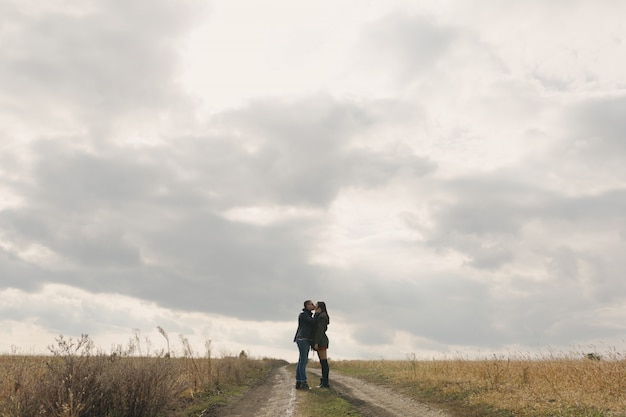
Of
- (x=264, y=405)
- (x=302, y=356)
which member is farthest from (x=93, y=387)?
(x=302, y=356)

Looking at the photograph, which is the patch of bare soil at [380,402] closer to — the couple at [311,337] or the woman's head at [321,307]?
the couple at [311,337]

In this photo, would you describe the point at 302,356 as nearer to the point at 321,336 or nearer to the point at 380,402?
the point at 321,336

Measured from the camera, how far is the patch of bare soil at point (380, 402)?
13688 millimetres

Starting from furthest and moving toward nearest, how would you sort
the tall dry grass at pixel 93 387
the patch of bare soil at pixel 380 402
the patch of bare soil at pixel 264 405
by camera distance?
1. the patch of bare soil at pixel 380 402
2. the patch of bare soil at pixel 264 405
3. the tall dry grass at pixel 93 387

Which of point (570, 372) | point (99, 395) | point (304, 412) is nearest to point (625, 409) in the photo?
point (570, 372)

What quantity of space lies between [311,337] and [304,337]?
1.06ft

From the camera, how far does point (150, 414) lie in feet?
39.1

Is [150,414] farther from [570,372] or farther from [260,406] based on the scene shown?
[570,372]

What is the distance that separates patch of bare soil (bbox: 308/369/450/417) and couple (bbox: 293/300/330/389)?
1.25 metres

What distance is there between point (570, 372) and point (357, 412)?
8794mm

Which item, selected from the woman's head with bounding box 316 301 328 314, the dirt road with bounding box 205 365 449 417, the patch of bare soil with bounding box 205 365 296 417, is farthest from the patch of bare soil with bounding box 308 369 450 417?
the woman's head with bounding box 316 301 328 314

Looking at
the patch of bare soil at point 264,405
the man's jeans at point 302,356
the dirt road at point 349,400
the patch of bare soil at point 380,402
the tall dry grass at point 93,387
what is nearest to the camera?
the tall dry grass at point 93,387

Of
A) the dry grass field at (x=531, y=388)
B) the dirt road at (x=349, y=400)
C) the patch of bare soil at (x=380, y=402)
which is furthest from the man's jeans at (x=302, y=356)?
the dry grass field at (x=531, y=388)

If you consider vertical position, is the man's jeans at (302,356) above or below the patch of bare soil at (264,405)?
above
